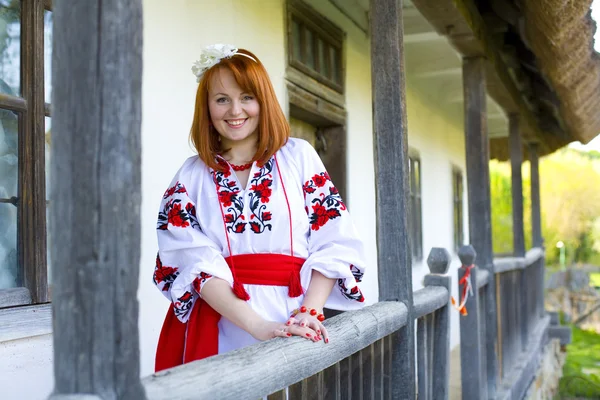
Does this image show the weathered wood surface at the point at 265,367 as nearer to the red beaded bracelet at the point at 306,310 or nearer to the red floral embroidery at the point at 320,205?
the red beaded bracelet at the point at 306,310

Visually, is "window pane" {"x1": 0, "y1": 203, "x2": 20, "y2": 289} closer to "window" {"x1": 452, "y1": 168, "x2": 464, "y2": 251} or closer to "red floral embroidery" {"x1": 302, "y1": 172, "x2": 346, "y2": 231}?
"red floral embroidery" {"x1": 302, "y1": 172, "x2": 346, "y2": 231}

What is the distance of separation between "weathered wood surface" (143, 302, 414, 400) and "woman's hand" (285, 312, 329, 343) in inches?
1.0

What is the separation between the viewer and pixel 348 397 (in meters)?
2.38

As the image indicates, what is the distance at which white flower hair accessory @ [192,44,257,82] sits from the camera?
219 centimetres

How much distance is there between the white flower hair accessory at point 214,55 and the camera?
219 cm

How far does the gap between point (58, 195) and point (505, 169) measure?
32776 mm

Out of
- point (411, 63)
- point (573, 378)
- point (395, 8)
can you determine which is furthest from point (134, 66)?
point (573, 378)

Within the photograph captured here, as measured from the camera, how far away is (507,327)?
6395 mm

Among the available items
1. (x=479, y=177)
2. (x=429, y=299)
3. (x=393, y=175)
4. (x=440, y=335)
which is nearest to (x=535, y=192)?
(x=479, y=177)

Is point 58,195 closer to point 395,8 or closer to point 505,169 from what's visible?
point 395,8

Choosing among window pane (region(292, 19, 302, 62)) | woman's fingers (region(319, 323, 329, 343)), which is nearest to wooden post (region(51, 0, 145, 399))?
woman's fingers (region(319, 323, 329, 343))

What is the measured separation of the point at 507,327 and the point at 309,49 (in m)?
3.12

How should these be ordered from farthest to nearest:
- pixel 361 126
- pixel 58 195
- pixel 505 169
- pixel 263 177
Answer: pixel 505 169 → pixel 361 126 → pixel 263 177 → pixel 58 195

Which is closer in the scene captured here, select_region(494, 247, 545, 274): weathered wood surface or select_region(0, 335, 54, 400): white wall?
select_region(0, 335, 54, 400): white wall
